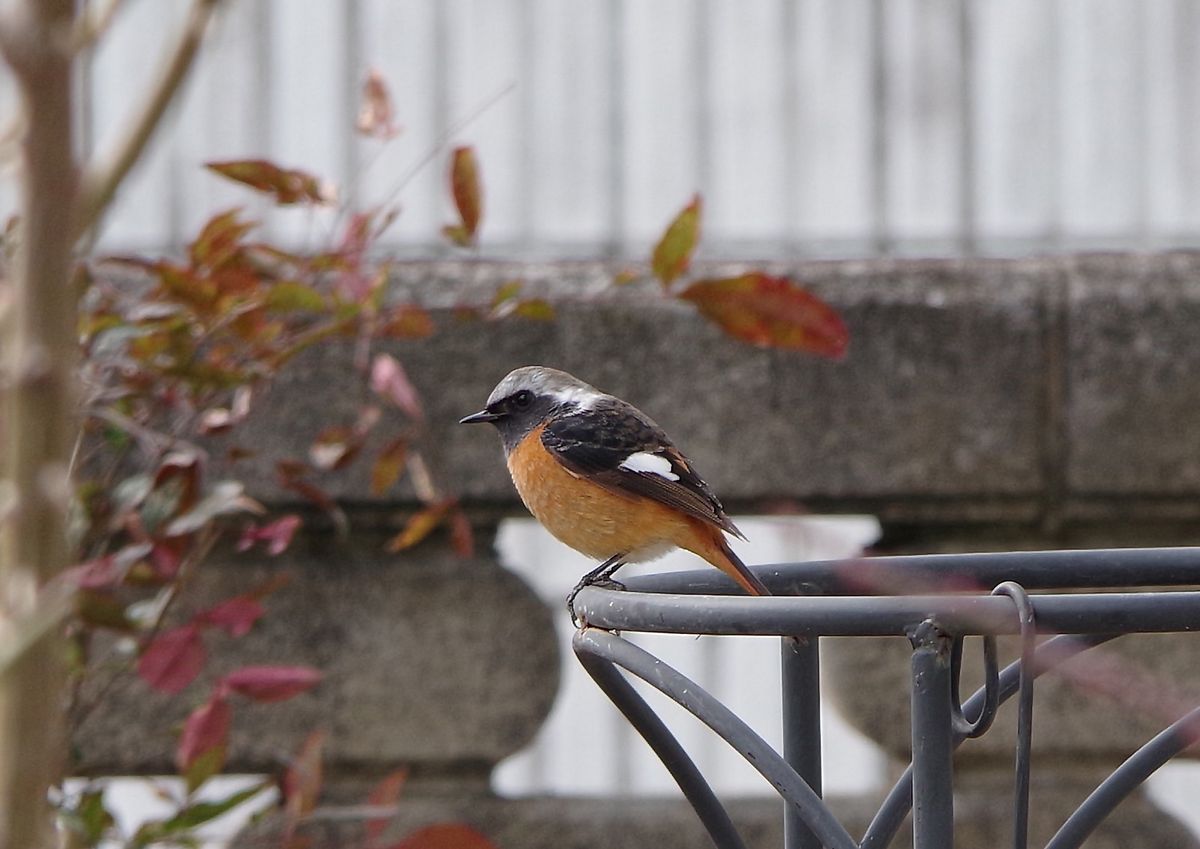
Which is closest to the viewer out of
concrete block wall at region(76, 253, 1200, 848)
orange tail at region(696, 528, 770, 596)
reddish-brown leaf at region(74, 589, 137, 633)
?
orange tail at region(696, 528, 770, 596)

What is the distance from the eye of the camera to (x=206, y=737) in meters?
2.24

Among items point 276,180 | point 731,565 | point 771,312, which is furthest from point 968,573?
Result: point 276,180

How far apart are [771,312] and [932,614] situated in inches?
42.3

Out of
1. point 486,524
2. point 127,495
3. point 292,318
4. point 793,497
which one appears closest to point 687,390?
point 793,497

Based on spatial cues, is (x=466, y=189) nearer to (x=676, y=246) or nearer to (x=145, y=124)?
(x=676, y=246)

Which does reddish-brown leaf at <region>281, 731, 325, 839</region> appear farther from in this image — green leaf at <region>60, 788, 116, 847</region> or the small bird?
the small bird

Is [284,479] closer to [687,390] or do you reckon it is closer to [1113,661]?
[687,390]

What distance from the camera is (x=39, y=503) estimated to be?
874 mm

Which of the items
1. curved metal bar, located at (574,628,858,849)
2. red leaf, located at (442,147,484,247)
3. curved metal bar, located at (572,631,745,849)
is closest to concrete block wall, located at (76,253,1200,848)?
red leaf, located at (442,147,484,247)

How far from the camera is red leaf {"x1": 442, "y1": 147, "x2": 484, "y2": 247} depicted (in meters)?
2.32

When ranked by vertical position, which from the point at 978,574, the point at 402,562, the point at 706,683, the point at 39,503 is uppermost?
the point at 39,503

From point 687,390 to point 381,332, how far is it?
664 millimetres

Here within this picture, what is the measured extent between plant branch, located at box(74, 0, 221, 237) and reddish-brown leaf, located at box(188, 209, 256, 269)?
1376mm

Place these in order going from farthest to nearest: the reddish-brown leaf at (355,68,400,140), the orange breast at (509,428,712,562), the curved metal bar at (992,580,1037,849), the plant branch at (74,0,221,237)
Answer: the orange breast at (509,428,712,562) < the reddish-brown leaf at (355,68,400,140) < the curved metal bar at (992,580,1037,849) < the plant branch at (74,0,221,237)
